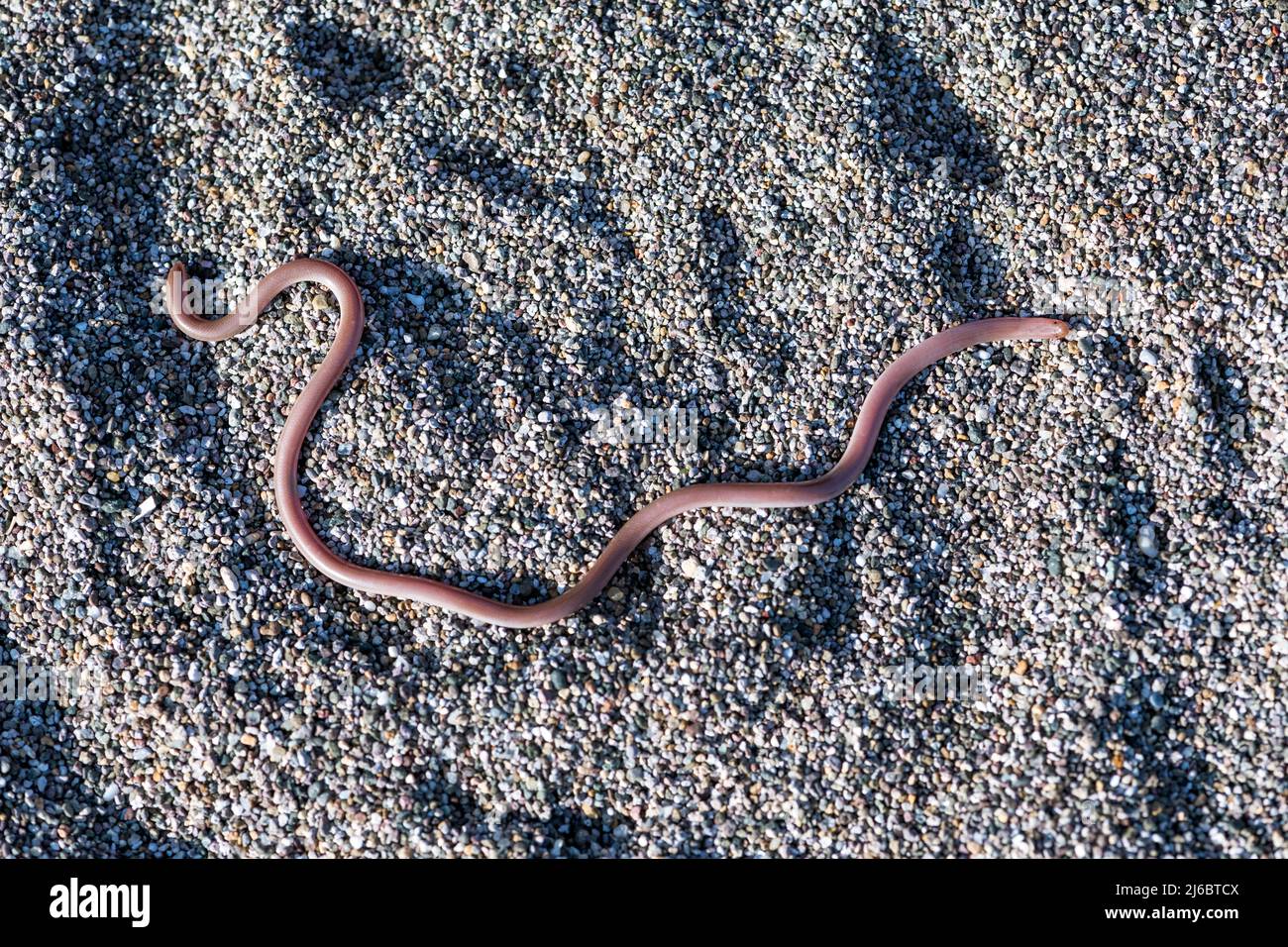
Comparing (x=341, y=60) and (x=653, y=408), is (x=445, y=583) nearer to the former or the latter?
(x=653, y=408)

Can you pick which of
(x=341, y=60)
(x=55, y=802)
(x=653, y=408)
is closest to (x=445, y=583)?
(x=653, y=408)

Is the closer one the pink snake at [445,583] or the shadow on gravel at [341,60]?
the pink snake at [445,583]

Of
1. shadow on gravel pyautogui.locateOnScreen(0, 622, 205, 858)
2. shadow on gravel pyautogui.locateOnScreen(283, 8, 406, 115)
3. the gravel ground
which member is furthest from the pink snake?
shadow on gravel pyautogui.locateOnScreen(0, 622, 205, 858)

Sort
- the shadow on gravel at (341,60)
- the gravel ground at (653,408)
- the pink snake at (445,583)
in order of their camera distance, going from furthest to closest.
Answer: the shadow on gravel at (341,60)
the pink snake at (445,583)
the gravel ground at (653,408)

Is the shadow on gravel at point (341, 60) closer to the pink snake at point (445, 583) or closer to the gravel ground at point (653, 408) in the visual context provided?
the gravel ground at point (653, 408)

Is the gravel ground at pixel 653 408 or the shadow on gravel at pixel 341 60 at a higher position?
the shadow on gravel at pixel 341 60

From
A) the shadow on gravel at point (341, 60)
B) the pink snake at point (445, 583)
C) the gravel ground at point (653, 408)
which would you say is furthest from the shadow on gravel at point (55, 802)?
Result: the shadow on gravel at point (341, 60)
